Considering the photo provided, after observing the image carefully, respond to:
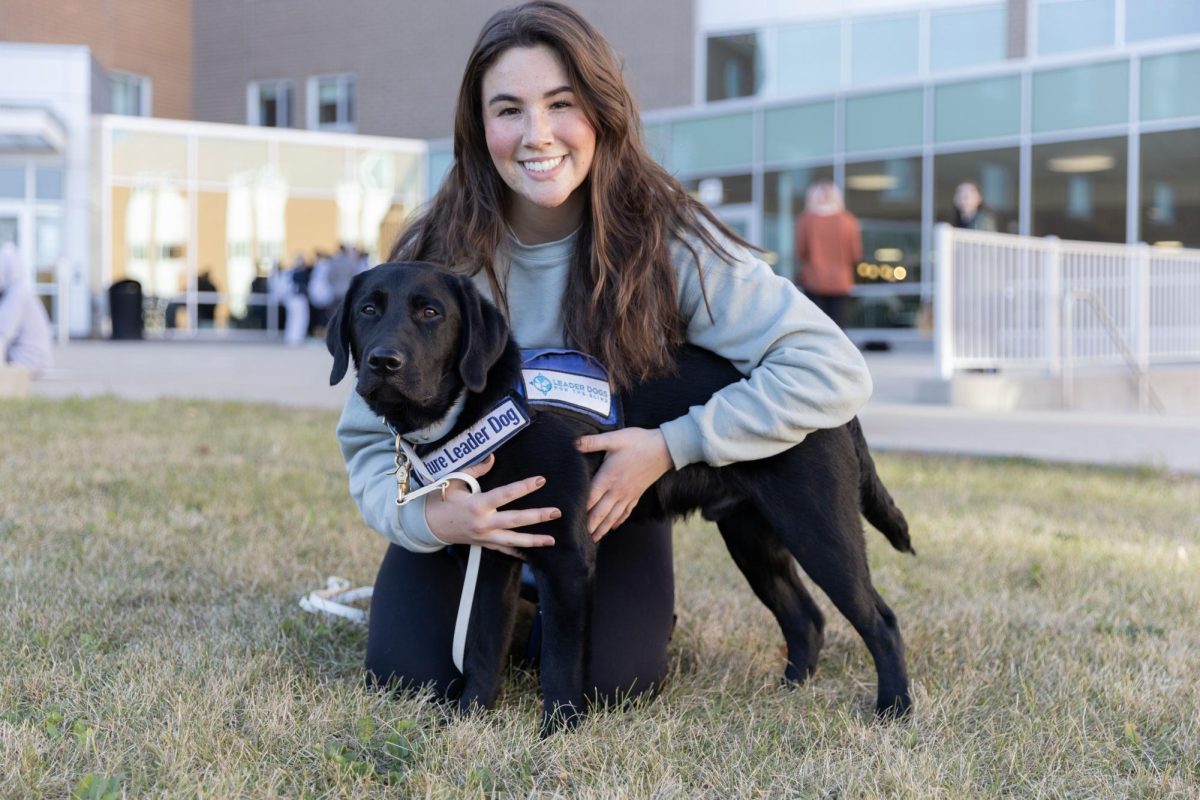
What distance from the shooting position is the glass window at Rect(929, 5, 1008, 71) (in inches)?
881

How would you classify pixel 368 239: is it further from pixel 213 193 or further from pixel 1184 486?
pixel 1184 486

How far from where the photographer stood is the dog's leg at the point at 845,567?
2.67m

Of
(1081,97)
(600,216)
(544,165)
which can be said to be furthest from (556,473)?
(1081,97)

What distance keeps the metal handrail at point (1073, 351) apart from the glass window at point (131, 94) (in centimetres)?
2737

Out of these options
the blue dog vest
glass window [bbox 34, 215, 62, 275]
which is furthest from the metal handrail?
glass window [bbox 34, 215, 62, 275]

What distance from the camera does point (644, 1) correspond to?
86.6 feet

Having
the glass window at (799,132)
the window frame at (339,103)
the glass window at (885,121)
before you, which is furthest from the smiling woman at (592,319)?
the window frame at (339,103)

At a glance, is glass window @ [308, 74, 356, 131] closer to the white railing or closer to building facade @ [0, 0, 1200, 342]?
building facade @ [0, 0, 1200, 342]

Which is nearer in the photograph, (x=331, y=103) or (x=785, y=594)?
(x=785, y=594)

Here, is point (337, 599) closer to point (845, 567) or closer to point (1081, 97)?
point (845, 567)

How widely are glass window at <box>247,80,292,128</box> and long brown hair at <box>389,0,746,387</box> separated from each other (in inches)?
1196

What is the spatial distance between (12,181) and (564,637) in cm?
2684

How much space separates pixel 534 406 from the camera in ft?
8.65

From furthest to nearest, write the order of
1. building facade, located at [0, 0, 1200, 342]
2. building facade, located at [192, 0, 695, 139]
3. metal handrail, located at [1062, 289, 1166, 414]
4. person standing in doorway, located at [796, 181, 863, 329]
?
building facade, located at [192, 0, 695, 139] < building facade, located at [0, 0, 1200, 342] < metal handrail, located at [1062, 289, 1166, 414] < person standing in doorway, located at [796, 181, 863, 329]
